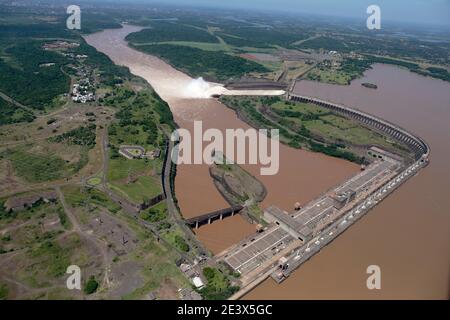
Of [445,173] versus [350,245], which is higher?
[445,173]

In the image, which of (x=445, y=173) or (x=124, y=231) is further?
(x=445, y=173)

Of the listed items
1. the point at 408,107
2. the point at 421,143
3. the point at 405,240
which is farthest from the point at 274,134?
the point at 408,107

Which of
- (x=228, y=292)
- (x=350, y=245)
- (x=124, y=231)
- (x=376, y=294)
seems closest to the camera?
(x=228, y=292)

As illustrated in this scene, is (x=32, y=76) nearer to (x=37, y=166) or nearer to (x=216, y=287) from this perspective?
(x=37, y=166)

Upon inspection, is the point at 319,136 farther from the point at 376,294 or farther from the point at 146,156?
the point at 376,294

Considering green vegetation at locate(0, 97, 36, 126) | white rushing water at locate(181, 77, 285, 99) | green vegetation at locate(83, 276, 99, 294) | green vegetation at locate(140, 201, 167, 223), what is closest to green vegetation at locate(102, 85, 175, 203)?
green vegetation at locate(140, 201, 167, 223)

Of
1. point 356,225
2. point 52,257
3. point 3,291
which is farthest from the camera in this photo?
point 356,225

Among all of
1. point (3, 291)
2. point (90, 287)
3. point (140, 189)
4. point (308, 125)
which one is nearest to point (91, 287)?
point (90, 287)
